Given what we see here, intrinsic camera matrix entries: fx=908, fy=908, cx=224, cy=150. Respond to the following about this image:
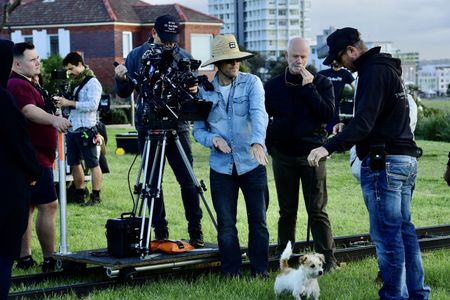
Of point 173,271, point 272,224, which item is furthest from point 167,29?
point 272,224

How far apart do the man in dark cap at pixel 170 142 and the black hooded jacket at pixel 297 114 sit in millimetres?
1020

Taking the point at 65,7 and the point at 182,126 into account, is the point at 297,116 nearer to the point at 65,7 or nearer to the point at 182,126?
the point at 182,126

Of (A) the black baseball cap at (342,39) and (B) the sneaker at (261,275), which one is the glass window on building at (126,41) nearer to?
(B) the sneaker at (261,275)

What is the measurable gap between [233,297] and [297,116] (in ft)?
7.39

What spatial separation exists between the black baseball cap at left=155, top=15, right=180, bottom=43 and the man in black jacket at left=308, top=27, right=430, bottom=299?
2625 mm

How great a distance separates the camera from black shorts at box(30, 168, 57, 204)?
9.43m

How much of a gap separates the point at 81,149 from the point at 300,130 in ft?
19.3

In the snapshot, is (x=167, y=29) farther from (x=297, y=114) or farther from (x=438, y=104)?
(x=438, y=104)

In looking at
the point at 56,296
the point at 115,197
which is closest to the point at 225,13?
the point at 115,197

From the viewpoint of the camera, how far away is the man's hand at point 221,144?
855 cm

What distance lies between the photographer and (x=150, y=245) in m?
9.09

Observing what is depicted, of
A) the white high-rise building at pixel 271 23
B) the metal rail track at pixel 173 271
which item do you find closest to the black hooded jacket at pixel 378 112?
the metal rail track at pixel 173 271

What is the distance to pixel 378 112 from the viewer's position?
713cm

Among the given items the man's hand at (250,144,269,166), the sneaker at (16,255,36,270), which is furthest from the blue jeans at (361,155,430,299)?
the sneaker at (16,255,36,270)
